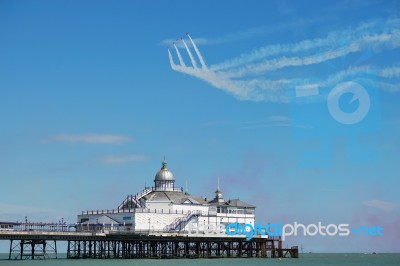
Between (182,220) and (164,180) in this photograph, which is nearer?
(182,220)

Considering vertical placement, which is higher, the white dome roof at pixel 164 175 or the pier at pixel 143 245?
the white dome roof at pixel 164 175

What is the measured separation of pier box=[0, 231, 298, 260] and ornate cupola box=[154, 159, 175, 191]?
11812mm

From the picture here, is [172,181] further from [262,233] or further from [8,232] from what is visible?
[8,232]

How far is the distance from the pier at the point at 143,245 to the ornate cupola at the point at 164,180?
1181 cm

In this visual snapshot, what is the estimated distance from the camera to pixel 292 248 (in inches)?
4801

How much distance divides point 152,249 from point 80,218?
18.3m

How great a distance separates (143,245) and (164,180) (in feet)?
61.2

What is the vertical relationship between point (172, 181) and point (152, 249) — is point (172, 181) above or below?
above

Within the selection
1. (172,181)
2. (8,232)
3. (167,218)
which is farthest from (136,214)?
(8,232)

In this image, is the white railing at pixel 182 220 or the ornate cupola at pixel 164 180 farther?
the ornate cupola at pixel 164 180

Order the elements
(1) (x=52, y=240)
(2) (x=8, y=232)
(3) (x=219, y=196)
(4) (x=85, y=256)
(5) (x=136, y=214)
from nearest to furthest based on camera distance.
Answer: (2) (x=8, y=232) → (1) (x=52, y=240) → (4) (x=85, y=256) → (5) (x=136, y=214) → (3) (x=219, y=196)

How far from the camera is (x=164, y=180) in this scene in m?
127

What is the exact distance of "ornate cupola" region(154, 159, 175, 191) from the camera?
415 ft

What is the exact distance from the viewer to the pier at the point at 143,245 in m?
100
